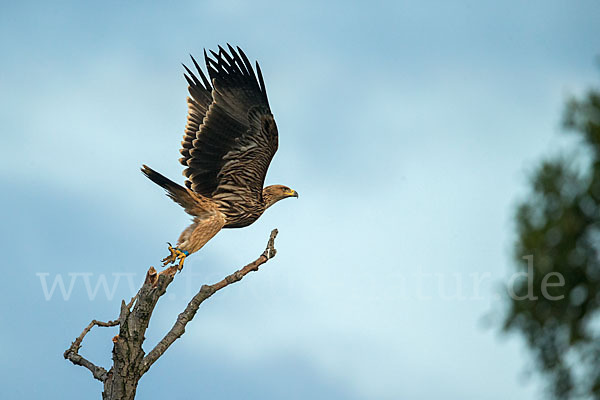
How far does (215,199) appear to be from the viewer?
32.6ft

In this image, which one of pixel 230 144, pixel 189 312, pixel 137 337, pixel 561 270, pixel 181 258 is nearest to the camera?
pixel 561 270

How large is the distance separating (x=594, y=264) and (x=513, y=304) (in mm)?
464

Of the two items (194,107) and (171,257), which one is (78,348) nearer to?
(171,257)

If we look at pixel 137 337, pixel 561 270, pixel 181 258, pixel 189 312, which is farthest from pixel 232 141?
pixel 561 270

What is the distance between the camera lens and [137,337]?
287 inches

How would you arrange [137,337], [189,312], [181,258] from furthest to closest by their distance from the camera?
[181,258]
[189,312]
[137,337]

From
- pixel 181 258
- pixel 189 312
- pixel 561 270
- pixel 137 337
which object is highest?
pixel 181 258

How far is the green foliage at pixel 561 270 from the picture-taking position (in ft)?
11.7

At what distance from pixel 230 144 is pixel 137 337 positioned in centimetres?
353

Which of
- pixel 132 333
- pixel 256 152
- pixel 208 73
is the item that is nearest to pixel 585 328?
pixel 132 333

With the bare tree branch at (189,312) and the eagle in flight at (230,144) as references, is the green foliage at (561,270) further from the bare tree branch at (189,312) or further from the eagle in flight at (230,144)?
the eagle in flight at (230,144)

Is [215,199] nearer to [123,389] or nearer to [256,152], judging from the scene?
[256,152]

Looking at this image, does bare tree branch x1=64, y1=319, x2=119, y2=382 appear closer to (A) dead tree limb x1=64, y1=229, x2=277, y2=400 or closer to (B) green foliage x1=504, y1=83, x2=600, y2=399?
(A) dead tree limb x1=64, y1=229, x2=277, y2=400

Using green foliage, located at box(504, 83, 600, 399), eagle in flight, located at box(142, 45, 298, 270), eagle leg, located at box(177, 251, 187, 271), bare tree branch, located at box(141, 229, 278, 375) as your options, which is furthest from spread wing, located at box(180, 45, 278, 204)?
green foliage, located at box(504, 83, 600, 399)
